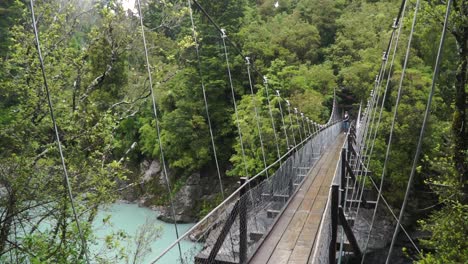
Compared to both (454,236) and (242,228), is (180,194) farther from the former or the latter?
(242,228)

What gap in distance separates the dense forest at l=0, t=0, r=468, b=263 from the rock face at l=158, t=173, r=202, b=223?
1.07ft

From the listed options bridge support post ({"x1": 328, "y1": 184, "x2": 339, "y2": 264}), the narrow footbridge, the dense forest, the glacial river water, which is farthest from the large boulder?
bridge support post ({"x1": 328, "y1": 184, "x2": 339, "y2": 264})

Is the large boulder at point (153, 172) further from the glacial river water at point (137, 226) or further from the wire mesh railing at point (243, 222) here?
the wire mesh railing at point (243, 222)

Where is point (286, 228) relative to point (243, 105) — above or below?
below

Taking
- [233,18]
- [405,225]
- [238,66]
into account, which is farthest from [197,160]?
[405,225]

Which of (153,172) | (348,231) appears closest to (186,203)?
(153,172)

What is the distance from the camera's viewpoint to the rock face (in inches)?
474

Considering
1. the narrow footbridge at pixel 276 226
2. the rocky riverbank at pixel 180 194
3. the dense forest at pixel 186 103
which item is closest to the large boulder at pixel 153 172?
the rocky riverbank at pixel 180 194

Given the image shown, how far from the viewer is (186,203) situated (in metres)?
12.5

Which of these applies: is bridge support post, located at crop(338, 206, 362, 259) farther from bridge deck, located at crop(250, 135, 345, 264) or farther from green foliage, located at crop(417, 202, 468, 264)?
green foliage, located at crop(417, 202, 468, 264)

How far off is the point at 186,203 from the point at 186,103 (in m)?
3.49

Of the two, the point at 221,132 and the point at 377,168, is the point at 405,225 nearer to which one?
the point at 377,168

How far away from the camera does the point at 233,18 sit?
14.0 meters

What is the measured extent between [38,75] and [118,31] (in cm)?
155
